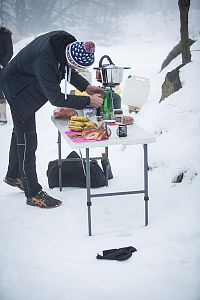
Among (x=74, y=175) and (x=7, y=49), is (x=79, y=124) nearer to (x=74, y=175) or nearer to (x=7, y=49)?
(x=74, y=175)

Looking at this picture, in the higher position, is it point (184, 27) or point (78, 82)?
point (184, 27)

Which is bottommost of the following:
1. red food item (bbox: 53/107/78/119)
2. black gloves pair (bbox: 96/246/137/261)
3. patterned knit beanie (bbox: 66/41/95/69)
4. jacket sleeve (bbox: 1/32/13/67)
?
black gloves pair (bbox: 96/246/137/261)

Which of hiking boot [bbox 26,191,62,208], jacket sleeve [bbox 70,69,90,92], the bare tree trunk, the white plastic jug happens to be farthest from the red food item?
the white plastic jug

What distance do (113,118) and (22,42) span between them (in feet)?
14.9

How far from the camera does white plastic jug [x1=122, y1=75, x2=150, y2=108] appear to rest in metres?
5.90

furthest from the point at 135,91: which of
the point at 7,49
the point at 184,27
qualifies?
the point at 7,49

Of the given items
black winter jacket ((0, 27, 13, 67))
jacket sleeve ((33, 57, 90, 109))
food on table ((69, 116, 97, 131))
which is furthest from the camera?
black winter jacket ((0, 27, 13, 67))

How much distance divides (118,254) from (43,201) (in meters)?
1.00

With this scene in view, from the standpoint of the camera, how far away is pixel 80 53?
2.78m

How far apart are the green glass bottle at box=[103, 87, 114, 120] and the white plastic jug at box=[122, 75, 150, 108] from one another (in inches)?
107

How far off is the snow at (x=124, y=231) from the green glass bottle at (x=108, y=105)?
69cm

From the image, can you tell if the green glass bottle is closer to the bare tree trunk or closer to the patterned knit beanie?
the patterned knit beanie

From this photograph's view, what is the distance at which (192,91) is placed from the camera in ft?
15.1

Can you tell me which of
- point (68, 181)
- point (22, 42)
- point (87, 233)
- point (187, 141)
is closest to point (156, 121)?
point (187, 141)
